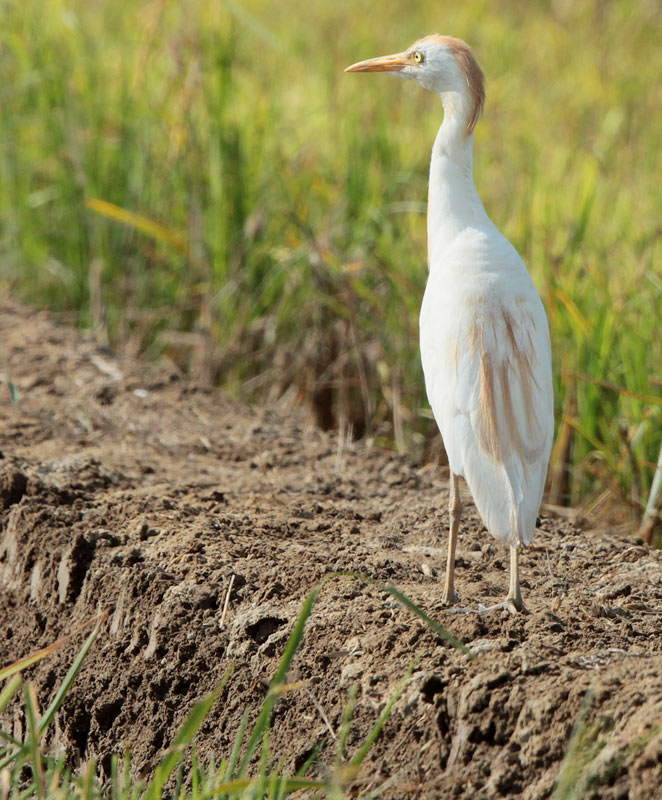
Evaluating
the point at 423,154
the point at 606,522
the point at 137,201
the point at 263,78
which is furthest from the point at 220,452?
the point at 263,78

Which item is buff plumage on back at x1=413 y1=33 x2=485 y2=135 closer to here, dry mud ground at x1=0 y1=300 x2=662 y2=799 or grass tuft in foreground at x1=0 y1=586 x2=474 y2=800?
dry mud ground at x1=0 y1=300 x2=662 y2=799

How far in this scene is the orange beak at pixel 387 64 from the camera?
2496mm

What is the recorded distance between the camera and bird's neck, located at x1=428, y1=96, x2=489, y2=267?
2357 mm

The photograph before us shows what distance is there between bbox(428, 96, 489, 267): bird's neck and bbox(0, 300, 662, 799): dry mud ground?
80 centimetres

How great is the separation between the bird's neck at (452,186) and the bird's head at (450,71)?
19 millimetres

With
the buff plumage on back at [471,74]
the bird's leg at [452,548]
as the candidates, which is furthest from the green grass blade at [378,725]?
the buff plumage on back at [471,74]

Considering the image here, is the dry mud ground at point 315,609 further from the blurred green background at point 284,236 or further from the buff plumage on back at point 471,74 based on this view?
the buff plumage on back at point 471,74

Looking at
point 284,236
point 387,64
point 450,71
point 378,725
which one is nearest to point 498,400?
point 378,725

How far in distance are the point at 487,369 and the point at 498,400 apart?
70 mm

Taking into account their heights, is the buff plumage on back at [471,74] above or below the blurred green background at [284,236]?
above

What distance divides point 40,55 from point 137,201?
0.90 meters

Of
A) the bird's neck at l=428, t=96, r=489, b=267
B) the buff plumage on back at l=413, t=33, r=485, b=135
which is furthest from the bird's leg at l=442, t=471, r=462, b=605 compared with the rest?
the buff plumage on back at l=413, t=33, r=485, b=135

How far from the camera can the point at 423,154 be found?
4793 millimetres

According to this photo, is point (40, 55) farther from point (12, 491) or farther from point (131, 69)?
point (12, 491)
